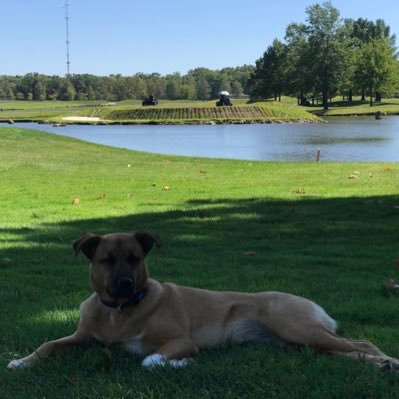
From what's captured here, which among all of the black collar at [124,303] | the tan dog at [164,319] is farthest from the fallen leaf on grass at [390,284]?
the black collar at [124,303]

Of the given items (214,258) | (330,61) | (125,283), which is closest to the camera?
(125,283)

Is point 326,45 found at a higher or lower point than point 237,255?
higher

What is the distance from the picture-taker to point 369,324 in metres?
4.68

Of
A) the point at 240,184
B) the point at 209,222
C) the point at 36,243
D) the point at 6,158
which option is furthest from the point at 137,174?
the point at 36,243

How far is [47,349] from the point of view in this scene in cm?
392

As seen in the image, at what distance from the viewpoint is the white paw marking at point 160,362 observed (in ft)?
11.8

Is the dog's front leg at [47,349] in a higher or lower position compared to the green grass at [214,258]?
higher

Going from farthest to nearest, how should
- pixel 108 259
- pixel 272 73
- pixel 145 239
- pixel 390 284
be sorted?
pixel 272 73
pixel 390 284
pixel 145 239
pixel 108 259

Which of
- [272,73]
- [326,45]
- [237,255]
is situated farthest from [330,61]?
[237,255]

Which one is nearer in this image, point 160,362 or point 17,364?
point 160,362

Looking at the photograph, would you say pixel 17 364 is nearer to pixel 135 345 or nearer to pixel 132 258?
pixel 135 345

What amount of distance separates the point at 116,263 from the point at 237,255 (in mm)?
3726

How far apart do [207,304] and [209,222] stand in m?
5.30

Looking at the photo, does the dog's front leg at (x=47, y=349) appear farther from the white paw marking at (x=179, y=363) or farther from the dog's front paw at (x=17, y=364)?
the white paw marking at (x=179, y=363)
